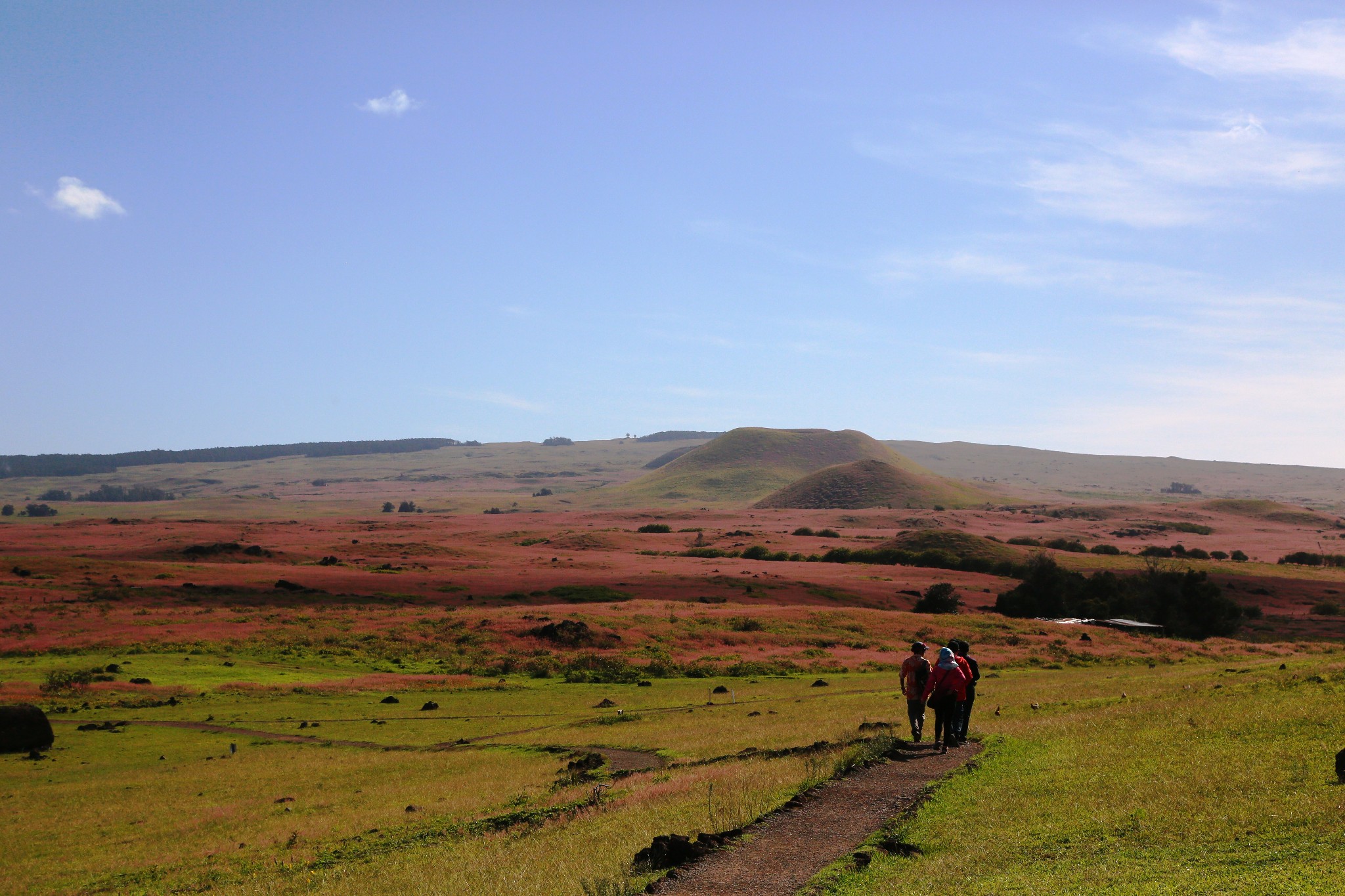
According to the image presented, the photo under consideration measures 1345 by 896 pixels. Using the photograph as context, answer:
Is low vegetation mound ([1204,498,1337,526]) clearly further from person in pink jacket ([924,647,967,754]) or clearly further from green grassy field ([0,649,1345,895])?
person in pink jacket ([924,647,967,754])

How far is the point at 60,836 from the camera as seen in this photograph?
18.8m

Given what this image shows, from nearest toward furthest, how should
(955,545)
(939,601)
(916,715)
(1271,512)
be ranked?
(916,715), (939,601), (955,545), (1271,512)

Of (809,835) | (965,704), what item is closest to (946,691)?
(965,704)

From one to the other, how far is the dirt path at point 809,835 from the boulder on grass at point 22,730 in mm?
23887

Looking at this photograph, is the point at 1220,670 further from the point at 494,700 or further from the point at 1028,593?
the point at 1028,593

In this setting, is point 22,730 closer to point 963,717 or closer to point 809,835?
point 809,835

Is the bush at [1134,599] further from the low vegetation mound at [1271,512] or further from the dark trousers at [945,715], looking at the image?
the low vegetation mound at [1271,512]

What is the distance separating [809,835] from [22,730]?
2497 cm

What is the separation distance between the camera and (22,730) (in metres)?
27.3

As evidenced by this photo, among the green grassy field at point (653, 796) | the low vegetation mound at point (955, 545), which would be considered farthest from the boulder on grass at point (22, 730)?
the low vegetation mound at point (955, 545)

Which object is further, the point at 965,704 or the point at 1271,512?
the point at 1271,512

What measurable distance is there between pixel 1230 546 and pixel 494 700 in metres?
122

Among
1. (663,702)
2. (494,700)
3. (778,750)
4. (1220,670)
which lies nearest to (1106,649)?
(1220,670)

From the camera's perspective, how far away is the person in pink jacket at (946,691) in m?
18.8
